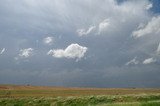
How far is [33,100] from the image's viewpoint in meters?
61.9

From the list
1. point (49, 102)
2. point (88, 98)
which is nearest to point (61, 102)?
point (49, 102)

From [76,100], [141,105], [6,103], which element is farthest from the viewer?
[76,100]

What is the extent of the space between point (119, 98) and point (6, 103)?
21.1 metres

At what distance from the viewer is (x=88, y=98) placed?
6481 cm

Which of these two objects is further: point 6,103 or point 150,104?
point 6,103

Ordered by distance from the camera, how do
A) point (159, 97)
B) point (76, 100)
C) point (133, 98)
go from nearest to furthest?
point (76, 100) < point (133, 98) < point (159, 97)

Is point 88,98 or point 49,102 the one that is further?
point 88,98

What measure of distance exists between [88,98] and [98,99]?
6.18 feet

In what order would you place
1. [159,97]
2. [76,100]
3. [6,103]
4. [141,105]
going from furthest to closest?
[159,97] < [76,100] < [6,103] < [141,105]

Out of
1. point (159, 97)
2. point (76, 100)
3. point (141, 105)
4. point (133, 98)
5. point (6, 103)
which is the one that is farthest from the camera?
point (159, 97)

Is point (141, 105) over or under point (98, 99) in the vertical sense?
under

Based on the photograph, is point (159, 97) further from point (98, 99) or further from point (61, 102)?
point (61, 102)

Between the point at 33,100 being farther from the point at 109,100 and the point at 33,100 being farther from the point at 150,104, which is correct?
the point at 150,104

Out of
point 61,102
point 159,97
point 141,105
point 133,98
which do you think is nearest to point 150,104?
point 141,105
